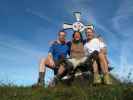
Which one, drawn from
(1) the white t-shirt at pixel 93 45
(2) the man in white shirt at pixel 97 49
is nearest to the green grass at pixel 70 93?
(2) the man in white shirt at pixel 97 49

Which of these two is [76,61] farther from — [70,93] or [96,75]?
[70,93]

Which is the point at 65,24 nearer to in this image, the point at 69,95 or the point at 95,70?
the point at 95,70

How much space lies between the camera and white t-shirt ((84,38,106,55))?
15680 mm

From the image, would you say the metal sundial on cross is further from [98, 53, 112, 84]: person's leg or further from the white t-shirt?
[98, 53, 112, 84]: person's leg

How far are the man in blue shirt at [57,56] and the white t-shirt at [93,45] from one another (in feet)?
2.66

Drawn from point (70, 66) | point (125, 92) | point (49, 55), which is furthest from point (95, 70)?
point (125, 92)

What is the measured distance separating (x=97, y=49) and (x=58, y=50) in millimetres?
1564

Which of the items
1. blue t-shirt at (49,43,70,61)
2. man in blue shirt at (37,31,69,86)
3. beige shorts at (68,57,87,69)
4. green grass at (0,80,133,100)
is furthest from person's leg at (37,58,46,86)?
green grass at (0,80,133,100)

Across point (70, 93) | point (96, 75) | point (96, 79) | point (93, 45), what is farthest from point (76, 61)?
point (70, 93)

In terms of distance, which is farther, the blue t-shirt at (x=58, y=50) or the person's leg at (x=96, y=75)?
the blue t-shirt at (x=58, y=50)

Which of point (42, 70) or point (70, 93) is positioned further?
point (42, 70)

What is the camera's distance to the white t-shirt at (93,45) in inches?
617

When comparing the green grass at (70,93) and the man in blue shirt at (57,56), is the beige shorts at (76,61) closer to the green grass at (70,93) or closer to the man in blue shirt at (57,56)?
the man in blue shirt at (57,56)

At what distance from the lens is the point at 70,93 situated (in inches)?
488
